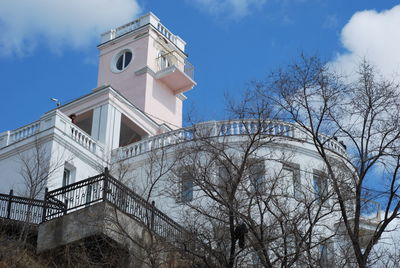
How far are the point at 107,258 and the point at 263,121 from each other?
5522 millimetres

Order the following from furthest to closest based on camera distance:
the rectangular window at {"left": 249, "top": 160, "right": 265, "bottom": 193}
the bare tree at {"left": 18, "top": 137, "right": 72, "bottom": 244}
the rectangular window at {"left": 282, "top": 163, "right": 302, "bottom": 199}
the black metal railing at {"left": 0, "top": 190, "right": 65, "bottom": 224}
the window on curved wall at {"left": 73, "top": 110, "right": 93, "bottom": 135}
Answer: the window on curved wall at {"left": 73, "top": 110, "right": 93, "bottom": 135}
the bare tree at {"left": 18, "top": 137, "right": 72, "bottom": 244}
the black metal railing at {"left": 0, "top": 190, "right": 65, "bottom": 224}
the rectangular window at {"left": 282, "top": 163, "right": 302, "bottom": 199}
the rectangular window at {"left": 249, "top": 160, "right": 265, "bottom": 193}

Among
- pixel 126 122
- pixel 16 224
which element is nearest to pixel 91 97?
pixel 126 122

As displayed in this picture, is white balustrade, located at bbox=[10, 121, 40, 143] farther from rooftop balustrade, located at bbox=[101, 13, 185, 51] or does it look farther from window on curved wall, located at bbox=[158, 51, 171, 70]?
rooftop balustrade, located at bbox=[101, 13, 185, 51]

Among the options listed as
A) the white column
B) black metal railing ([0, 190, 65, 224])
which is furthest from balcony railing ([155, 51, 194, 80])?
black metal railing ([0, 190, 65, 224])

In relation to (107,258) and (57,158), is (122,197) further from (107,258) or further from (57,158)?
(57,158)

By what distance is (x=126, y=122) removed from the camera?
1393 inches

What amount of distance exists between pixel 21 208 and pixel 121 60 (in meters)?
20.7

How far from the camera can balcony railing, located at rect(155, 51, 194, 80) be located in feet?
137

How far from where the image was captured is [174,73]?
40.7 m

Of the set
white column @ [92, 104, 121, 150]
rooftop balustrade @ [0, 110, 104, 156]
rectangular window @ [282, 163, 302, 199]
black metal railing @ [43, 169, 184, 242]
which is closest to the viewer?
rectangular window @ [282, 163, 302, 199]

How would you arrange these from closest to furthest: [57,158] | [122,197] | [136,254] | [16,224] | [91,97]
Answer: [136,254] < [122,197] < [16,224] < [57,158] < [91,97]

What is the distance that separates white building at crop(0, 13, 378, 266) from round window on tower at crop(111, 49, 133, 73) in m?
0.06

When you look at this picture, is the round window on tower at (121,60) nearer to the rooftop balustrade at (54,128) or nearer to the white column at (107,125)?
the white column at (107,125)

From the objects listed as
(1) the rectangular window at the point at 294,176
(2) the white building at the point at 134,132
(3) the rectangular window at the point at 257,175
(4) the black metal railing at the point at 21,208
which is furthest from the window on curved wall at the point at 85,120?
(3) the rectangular window at the point at 257,175
